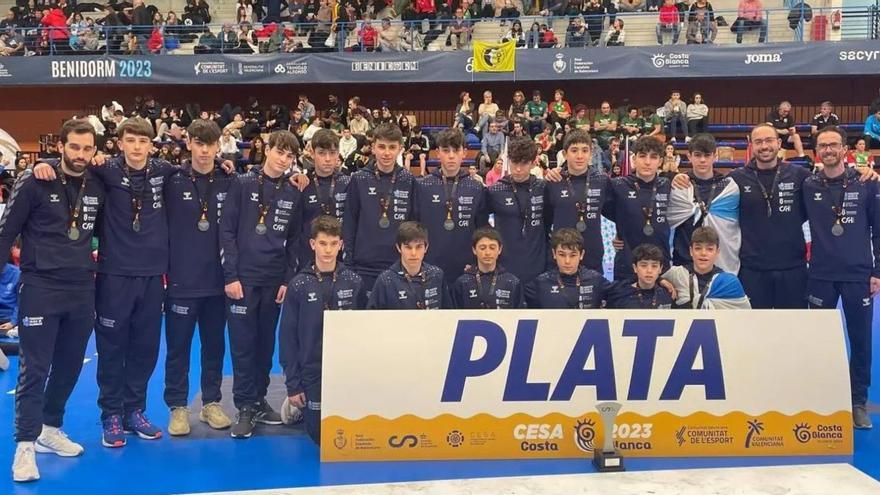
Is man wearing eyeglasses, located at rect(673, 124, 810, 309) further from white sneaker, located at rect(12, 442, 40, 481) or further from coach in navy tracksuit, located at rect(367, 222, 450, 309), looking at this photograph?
white sneaker, located at rect(12, 442, 40, 481)

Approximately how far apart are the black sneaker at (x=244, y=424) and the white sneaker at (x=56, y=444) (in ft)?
3.39

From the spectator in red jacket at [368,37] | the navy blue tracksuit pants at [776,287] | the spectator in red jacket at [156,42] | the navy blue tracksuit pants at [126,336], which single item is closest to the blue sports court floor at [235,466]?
the navy blue tracksuit pants at [126,336]

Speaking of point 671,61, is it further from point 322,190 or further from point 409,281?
point 409,281

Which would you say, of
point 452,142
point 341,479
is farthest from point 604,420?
point 452,142

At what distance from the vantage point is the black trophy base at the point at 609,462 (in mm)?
4852

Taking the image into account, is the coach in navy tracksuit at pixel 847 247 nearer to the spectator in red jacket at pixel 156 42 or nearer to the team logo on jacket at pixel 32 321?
the team logo on jacket at pixel 32 321

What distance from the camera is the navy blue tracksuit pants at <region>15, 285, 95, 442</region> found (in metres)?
4.94

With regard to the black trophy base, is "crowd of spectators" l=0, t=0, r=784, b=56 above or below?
above

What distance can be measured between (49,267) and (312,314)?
169 centimetres

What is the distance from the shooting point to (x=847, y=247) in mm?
5906

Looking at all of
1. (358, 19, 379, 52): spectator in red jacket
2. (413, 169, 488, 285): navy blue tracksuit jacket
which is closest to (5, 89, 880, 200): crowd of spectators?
(358, 19, 379, 52): spectator in red jacket

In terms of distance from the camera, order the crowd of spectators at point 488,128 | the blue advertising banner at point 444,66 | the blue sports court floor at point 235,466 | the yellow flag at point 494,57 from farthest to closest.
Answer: the yellow flag at point 494,57
the blue advertising banner at point 444,66
the crowd of spectators at point 488,128
the blue sports court floor at point 235,466

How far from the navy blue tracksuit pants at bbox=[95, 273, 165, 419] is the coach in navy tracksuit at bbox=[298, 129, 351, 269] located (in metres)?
1.16

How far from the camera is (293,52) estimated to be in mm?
21453
